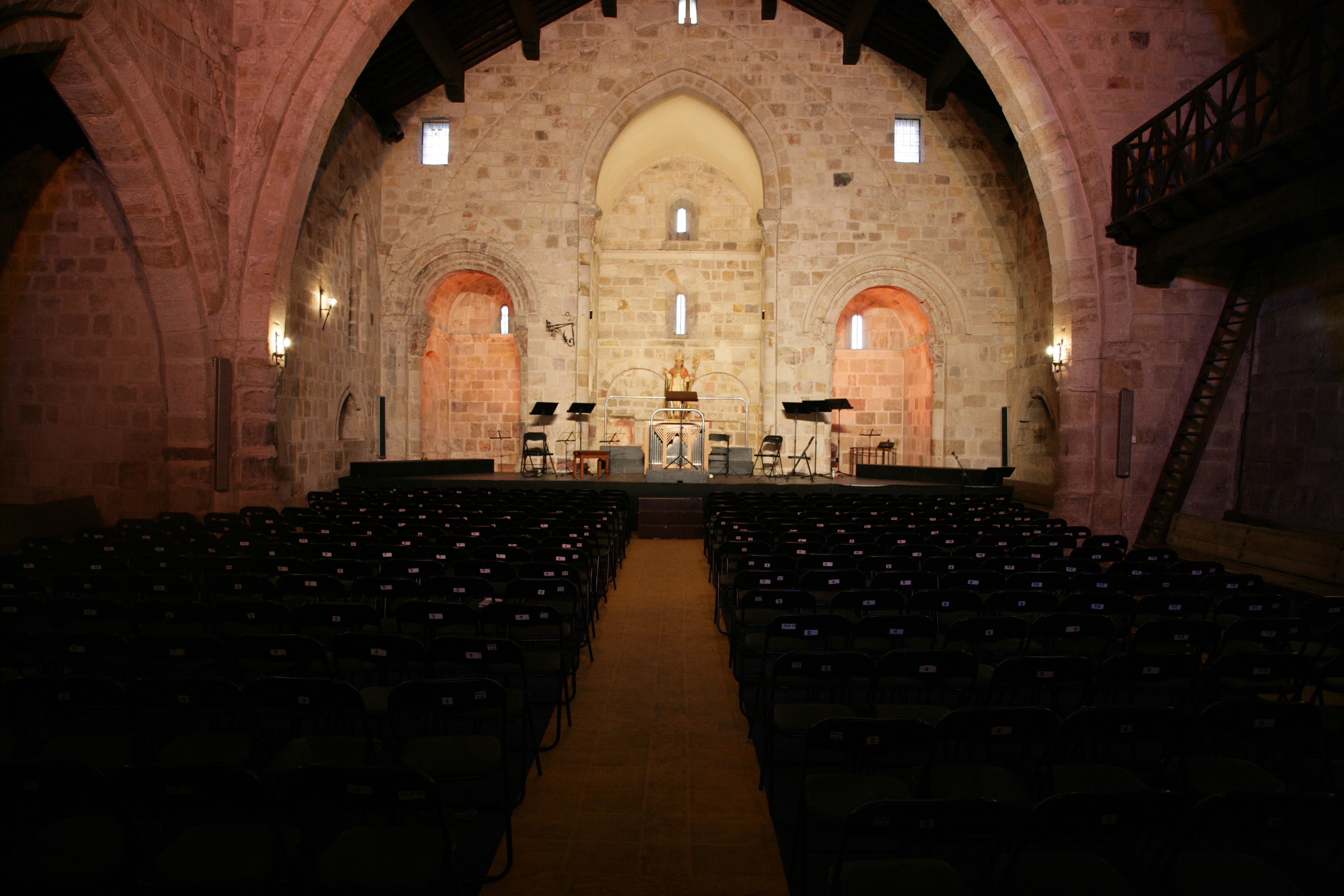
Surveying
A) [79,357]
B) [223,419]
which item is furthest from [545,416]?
[79,357]

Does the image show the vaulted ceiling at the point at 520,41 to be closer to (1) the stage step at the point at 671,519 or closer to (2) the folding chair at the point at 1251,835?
(1) the stage step at the point at 671,519

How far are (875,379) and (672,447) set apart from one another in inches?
265

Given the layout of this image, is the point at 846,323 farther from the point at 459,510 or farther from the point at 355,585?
the point at 355,585

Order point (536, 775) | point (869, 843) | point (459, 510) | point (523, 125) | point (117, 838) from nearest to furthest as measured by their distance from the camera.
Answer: point (117, 838), point (869, 843), point (536, 775), point (459, 510), point (523, 125)

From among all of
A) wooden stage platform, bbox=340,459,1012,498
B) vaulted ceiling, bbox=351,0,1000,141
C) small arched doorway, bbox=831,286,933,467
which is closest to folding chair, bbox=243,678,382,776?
wooden stage platform, bbox=340,459,1012,498

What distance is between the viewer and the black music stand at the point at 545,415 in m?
16.3

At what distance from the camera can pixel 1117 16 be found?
1140cm

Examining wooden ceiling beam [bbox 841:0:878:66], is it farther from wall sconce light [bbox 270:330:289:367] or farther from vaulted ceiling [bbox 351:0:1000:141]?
wall sconce light [bbox 270:330:289:367]

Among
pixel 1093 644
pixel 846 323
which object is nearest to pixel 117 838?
pixel 1093 644

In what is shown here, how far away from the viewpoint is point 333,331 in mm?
15453

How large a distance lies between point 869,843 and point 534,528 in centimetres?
520

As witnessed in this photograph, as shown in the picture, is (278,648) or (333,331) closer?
(278,648)

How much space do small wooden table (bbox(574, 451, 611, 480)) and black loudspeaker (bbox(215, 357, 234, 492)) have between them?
6310 millimetres

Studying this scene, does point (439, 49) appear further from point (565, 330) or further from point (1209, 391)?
point (1209, 391)
